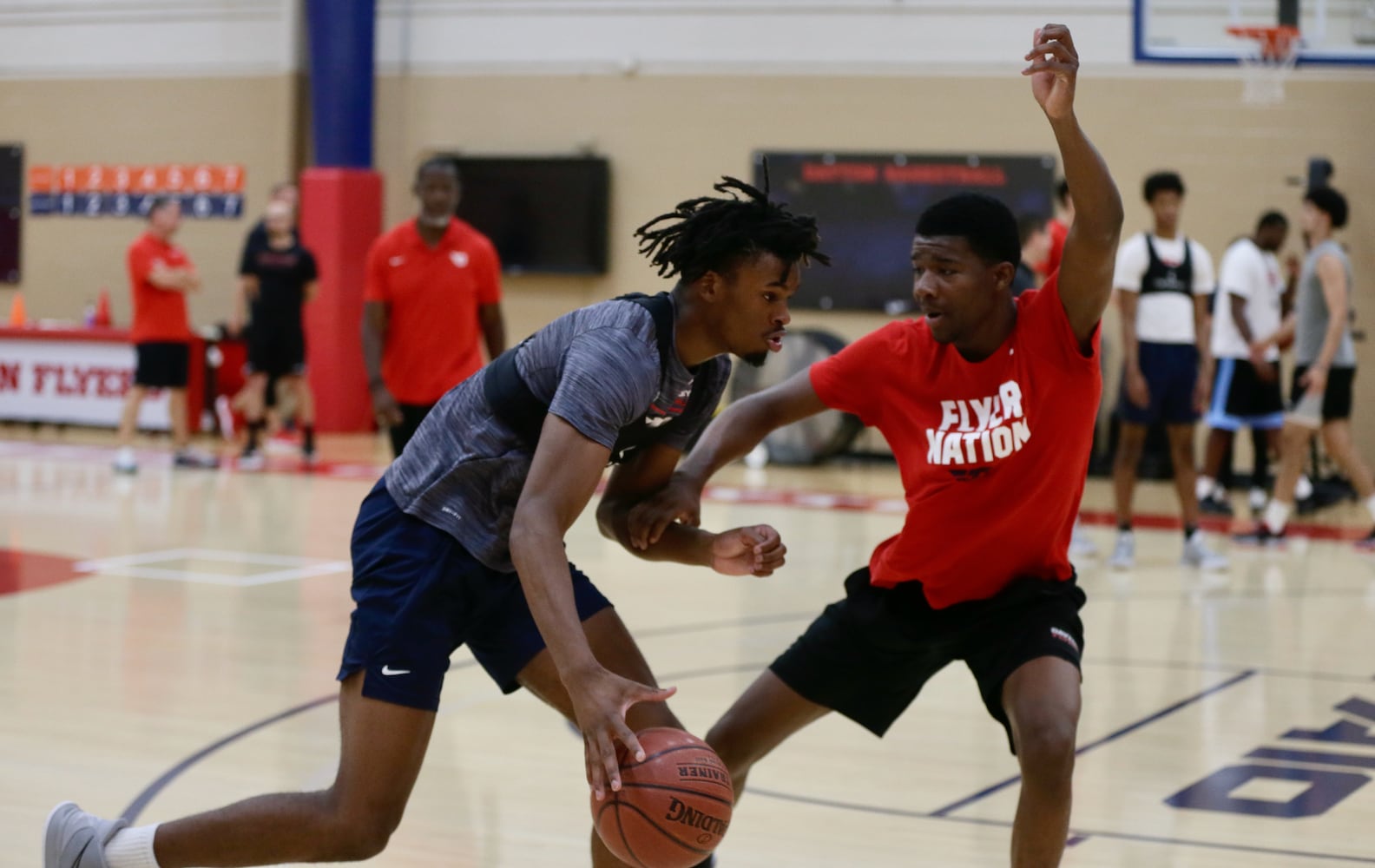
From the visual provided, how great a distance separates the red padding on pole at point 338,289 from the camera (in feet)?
50.2

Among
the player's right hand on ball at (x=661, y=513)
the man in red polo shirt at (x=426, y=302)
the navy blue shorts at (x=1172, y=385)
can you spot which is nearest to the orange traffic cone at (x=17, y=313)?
the man in red polo shirt at (x=426, y=302)

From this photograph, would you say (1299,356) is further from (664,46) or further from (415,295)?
(664,46)

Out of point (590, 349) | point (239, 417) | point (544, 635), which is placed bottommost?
point (239, 417)

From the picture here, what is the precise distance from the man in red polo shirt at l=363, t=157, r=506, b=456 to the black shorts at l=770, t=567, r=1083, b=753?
4.22m

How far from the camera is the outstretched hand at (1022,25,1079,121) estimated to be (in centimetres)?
318

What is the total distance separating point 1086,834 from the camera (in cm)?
443

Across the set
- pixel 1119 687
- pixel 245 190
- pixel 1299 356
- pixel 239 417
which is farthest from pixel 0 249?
pixel 1119 687

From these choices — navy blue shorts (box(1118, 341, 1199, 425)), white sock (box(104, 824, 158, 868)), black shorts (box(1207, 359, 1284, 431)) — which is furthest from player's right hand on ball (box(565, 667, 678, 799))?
black shorts (box(1207, 359, 1284, 431))

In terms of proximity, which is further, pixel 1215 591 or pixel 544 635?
pixel 1215 591

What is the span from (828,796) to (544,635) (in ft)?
6.94

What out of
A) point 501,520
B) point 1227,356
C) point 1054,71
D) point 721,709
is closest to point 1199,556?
point 1227,356

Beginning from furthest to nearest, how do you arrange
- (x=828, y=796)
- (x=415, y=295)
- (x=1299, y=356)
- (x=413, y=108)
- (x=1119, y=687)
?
(x=413, y=108) < (x=1299, y=356) < (x=415, y=295) < (x=1119, y=687) < (x=828, y=796)

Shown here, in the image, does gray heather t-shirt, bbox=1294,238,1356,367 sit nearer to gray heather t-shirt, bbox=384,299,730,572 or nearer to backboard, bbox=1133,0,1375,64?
backboard, bbox=1133,0,1375,64

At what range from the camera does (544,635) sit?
2.86 m
